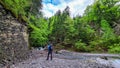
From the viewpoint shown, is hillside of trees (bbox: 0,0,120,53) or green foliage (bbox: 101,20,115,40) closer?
hillside of trees (bbox: 0,0,120,53)

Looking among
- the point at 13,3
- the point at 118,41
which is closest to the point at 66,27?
the point at 118,41

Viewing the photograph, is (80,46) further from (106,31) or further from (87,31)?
(106,31)

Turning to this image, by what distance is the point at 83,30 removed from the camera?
45.2 metres

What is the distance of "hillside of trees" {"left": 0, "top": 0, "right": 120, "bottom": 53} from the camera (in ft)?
119

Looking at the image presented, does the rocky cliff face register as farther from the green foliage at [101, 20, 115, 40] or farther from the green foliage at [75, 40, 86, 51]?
the green foliage at [101, 20, 115, 40]

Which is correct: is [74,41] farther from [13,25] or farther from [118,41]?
[13,25]

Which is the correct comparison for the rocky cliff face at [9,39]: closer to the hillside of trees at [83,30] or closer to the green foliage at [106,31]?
the hillside of trees at [83,30]

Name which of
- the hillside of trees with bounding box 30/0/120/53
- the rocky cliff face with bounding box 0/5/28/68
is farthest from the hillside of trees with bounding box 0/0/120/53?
the rocky cliff face with bounding box 0/5/28/68

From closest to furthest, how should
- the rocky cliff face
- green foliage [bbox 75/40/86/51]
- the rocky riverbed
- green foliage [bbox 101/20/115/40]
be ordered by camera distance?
the rocky cliff face, the rocky riverbed, green foliage [bbox 75/40/86/51], green foliage [bbox 101/20/115/40]

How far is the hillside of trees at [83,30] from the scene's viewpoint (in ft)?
119

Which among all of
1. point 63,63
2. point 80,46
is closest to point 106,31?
point 80,46

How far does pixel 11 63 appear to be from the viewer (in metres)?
13.7

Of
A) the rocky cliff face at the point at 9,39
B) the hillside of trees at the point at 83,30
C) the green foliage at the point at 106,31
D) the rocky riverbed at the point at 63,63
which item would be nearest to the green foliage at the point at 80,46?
the hillside of trees at the point at 83,30

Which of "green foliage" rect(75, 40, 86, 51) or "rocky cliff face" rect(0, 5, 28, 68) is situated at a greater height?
"rocky cliff face" rect(0, 5, 28, 68)
